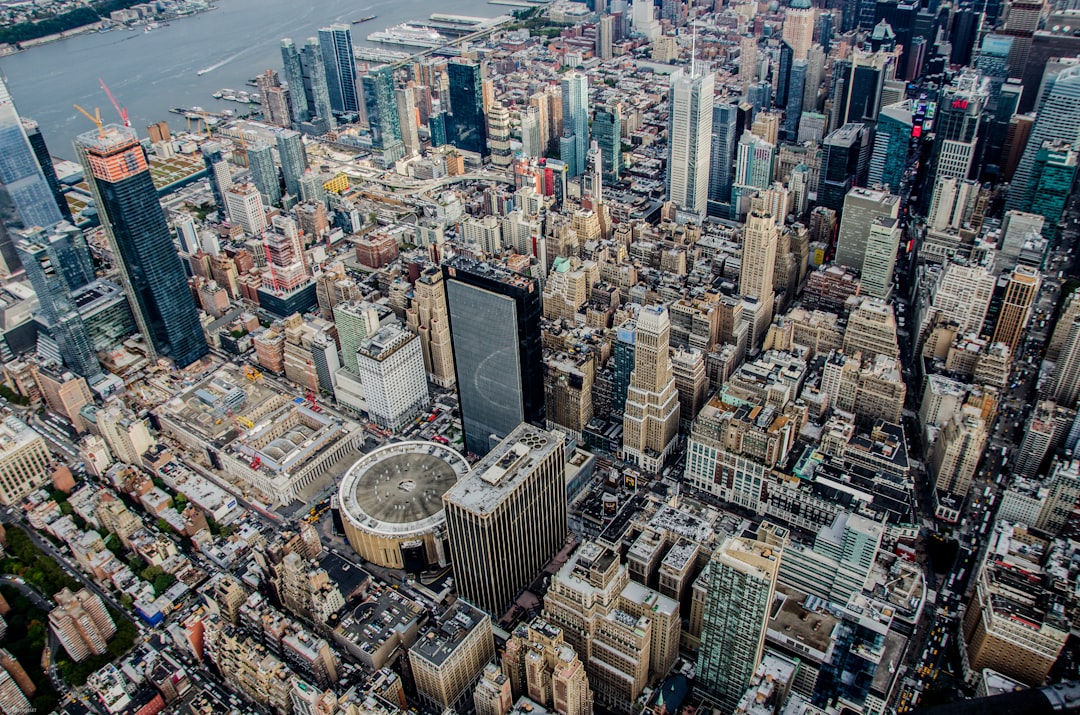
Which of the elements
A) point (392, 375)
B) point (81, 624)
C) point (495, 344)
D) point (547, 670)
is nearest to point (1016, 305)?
point (495, 344)

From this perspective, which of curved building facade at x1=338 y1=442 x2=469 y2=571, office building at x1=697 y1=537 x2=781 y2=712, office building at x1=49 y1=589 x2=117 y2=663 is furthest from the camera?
curved building facade at x1=338 y1=442 x2=469 y2=571

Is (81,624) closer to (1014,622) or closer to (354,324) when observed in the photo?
(354,324)

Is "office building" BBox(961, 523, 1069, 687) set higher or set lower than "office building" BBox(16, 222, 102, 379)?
lower

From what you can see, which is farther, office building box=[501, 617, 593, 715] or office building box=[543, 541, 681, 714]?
office building box=[543, 541, 681, 714]

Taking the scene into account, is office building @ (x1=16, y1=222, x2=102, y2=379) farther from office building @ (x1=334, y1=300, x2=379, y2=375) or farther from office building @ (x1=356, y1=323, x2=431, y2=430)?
office building @ (x1=356, y1=323, x2=431, y2=430)

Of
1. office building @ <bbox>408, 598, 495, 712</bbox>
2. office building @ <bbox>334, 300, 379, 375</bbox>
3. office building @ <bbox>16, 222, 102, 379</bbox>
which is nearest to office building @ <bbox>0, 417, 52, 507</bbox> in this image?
office building @ <bbox>16, 222, 102, 379</bbox>

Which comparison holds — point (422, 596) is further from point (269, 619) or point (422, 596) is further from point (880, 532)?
point (880, 532)
